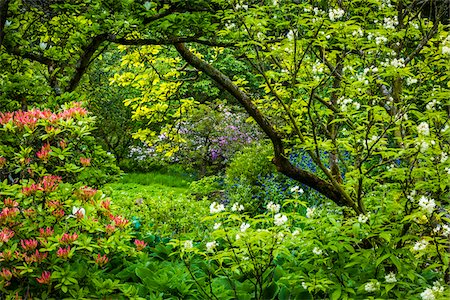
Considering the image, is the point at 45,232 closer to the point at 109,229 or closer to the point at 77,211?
the point at 77,211

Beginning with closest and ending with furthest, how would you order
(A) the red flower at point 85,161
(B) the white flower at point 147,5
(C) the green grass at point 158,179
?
(A) the red flower at point 85,161
(B) the white flower at point 147,5
(C) the green grass at point 158,179

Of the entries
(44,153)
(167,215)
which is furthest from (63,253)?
(167,215)

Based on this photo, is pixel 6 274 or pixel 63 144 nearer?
pixel 6 274

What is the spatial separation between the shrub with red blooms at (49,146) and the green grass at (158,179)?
26.0ft

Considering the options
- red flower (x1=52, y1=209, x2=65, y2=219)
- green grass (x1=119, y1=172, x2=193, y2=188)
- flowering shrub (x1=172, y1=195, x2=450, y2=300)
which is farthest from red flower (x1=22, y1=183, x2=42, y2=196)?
green grass (x1=119, y1=172, x2=193, y2=188)

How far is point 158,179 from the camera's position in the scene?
452 inches

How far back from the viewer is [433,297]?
7.64 ft

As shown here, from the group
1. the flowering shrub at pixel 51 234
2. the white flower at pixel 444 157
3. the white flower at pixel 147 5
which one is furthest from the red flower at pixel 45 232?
the white flower at pixel 444 157

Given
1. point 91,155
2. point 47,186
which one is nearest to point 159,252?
point 91,155

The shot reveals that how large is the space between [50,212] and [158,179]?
28.6ft

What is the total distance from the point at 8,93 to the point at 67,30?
909 millimetres

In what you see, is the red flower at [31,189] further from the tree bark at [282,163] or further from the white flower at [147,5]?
the tree bark at [282,163]

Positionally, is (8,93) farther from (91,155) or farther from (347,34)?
(347,34)

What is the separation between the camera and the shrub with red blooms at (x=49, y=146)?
9.06ft
